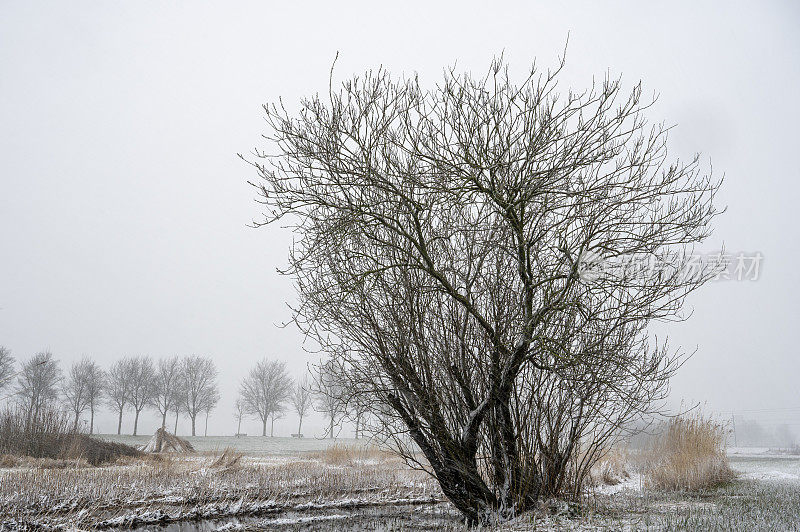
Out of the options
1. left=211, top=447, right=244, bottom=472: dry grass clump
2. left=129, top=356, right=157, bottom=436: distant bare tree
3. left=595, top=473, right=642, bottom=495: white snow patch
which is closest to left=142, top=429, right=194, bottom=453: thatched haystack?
left=211, top=447, right=244, bottom=472: dry grass clump

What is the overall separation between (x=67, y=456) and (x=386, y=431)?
11223 mm

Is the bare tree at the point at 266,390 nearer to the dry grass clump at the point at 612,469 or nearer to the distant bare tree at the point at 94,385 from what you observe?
the distant bare tree at the point at 94,385

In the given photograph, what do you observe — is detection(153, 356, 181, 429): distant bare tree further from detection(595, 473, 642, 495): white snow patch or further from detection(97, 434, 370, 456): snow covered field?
detection(595, 473, 642, 495): white snow patch

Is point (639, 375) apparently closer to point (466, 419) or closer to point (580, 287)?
point (580, 287)

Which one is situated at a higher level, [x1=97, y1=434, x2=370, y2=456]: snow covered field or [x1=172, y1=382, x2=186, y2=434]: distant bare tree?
[x1=172, y1=382, x2=186, y2=434]: distant bare tree

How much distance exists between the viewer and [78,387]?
39.1 metres

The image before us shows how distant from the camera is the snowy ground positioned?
17.4ft

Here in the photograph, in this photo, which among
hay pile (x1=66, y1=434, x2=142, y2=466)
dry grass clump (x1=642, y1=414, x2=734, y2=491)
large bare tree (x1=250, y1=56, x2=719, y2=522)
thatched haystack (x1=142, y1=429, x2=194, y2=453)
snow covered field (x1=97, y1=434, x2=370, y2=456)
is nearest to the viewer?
large bare tree (x1=250, y1=56, x2=719, y2=522)

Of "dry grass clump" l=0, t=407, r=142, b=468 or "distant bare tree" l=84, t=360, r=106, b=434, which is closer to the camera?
"dry grass clump" l=0, t=407, r=142, b=468

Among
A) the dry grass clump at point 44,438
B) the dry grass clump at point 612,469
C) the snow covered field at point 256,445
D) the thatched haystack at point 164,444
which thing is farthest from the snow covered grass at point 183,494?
the thatched haystack at point 164,444

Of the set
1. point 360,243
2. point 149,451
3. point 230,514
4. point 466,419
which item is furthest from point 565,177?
point 149,451

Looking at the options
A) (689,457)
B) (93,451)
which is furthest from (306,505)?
(93,451)

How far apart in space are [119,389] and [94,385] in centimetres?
172

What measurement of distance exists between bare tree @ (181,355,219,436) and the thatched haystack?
22.6 meters
